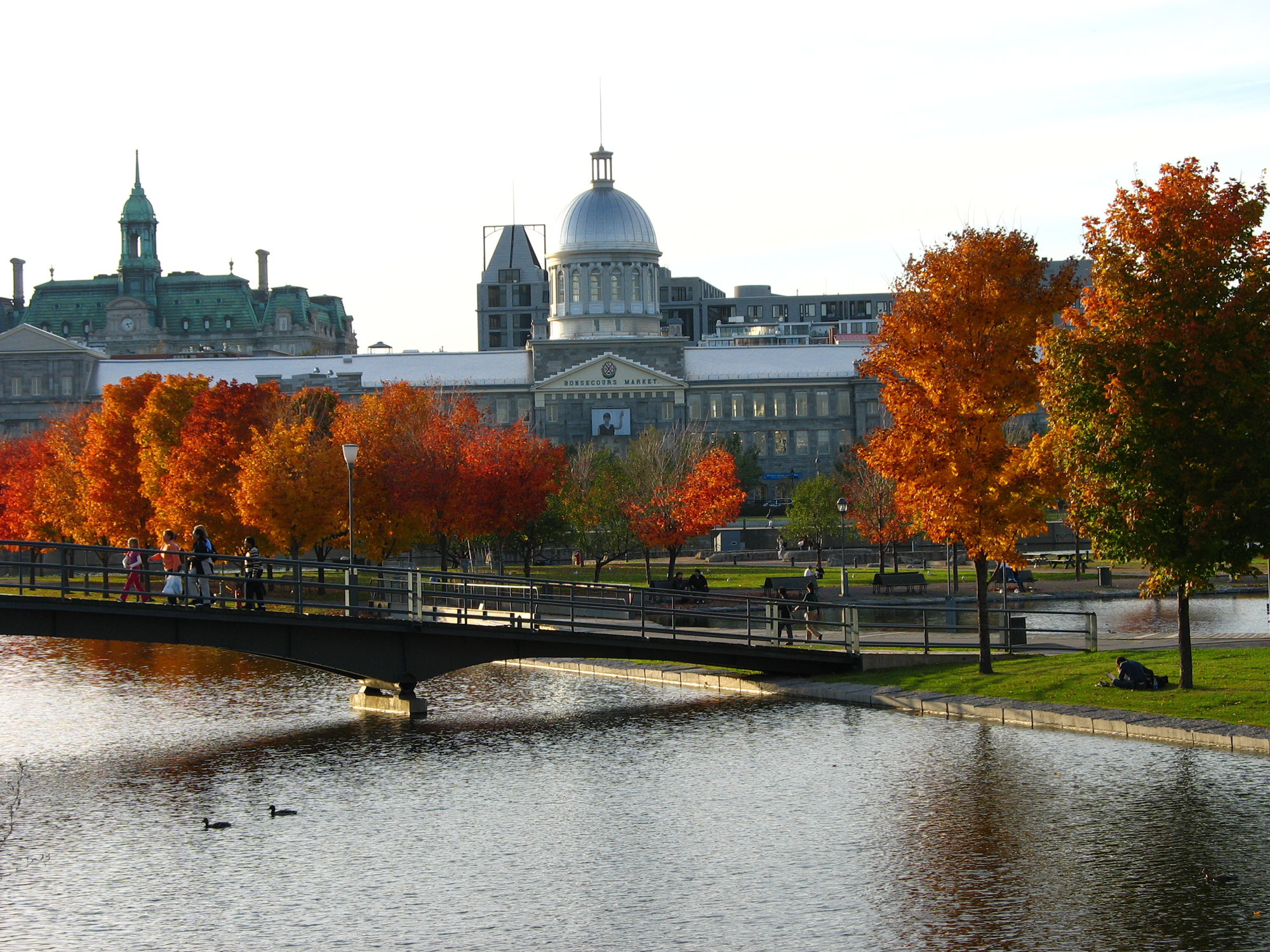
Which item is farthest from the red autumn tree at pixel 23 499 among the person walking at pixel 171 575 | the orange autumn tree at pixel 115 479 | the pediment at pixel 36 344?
the pediment at pixel 36 344

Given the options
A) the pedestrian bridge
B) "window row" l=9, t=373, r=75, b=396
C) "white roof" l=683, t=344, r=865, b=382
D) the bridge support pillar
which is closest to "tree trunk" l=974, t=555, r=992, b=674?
the pedestrian bridge

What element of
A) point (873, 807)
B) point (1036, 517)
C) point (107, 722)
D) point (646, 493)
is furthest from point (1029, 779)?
point (646, 493)

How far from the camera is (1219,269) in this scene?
27.2 meters

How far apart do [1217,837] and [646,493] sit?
2054 inches

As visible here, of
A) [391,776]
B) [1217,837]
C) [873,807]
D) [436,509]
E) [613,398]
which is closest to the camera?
[1217,837]

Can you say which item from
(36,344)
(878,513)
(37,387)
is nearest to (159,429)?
(878,513)

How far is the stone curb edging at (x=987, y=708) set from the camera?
24.8 m

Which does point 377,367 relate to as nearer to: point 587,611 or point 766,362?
point 766,362

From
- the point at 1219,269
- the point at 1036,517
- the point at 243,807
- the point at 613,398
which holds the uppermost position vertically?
the point at 613,398

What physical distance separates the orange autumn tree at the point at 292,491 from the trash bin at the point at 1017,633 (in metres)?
27.4

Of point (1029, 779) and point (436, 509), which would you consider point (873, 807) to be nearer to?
point (1029, 779)

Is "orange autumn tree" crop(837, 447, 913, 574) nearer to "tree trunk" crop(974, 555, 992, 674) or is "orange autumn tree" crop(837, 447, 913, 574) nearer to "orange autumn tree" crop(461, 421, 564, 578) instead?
"orange autumn tree" crop(461, 421, 564, 578)

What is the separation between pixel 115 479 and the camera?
71.3m

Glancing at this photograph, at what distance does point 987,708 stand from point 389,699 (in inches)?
476
